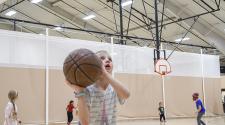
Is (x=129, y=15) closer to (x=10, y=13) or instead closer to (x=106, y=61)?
(x=10, y=13)

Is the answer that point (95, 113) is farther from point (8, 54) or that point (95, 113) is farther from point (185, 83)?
point (185, 83)

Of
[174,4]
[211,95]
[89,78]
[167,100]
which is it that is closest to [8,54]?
[167,100]

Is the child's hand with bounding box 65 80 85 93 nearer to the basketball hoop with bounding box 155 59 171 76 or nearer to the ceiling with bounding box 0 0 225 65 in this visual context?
the basketball hoop with bounding box 155 59 171 76

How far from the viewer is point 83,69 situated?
2154mm

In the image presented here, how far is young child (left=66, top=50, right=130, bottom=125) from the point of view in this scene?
2.32 m

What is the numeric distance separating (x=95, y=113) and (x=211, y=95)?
67.7 ft

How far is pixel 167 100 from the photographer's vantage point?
19.5 m

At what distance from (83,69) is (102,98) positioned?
1.28 ft

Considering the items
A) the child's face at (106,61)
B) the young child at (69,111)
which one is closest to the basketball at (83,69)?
the child's face at (106,61)

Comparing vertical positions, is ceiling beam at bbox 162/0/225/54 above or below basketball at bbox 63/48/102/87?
above

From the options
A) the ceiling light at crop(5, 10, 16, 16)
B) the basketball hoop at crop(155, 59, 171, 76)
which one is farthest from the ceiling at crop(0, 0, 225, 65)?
the basketball hoop at crop(155, 59, 171, 76)

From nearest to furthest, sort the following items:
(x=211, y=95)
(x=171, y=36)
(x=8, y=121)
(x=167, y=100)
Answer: (x=8, y=121) < (x=167, y=100) < (x=211, y=95) < (x=171, y=36)

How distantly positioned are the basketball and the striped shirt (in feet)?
0.70

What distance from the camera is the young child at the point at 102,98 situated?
2320 millimetres
